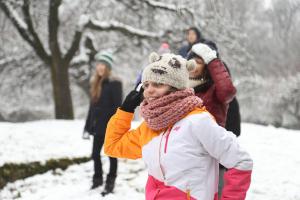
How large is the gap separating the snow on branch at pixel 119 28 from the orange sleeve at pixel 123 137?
37.1 feet

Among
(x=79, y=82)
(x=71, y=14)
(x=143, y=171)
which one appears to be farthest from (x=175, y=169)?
(x=79, y=82)

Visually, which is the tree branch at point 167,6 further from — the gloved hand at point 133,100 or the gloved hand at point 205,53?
the gloved hand at point 133,100

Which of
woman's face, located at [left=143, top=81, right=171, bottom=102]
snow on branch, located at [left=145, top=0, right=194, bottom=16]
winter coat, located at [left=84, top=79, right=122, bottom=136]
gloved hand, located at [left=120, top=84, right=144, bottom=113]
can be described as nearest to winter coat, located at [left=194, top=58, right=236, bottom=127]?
gloved hand, located at [left=120, top=84, right=144, bottom=113]

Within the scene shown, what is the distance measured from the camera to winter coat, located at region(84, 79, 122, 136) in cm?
626

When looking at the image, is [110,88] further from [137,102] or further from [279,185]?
[137,102]

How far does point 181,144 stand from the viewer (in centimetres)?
267

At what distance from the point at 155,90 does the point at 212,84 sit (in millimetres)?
1052

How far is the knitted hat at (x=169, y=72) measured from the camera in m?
2.81

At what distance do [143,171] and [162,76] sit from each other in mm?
5252

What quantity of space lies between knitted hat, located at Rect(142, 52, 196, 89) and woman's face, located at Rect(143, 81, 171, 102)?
37mm

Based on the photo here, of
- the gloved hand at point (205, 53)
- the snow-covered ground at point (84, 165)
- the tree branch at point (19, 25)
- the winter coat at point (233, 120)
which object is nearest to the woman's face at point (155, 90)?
the gloved hand at point (205, 53)

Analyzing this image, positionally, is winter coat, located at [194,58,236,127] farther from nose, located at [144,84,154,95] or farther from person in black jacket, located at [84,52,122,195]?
person in black jacket, located at [84,52,122,195]

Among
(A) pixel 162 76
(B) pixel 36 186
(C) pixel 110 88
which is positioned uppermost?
(A) pixel 162 76

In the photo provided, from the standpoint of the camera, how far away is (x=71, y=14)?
15.9 m
